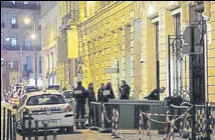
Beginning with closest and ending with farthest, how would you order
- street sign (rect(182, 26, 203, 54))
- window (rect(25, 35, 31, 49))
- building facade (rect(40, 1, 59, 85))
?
street sign (rect(182, 26, 203, 54)) → window (rect(25, 35, 31, 49)) → building facade (rect(40, 1, 59, 85))

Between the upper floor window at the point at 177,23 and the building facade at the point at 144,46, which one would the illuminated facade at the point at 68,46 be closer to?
the building facade at the point at 144,46

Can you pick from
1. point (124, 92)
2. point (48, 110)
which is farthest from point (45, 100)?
point (124, 92)

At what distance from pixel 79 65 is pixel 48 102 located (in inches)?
917

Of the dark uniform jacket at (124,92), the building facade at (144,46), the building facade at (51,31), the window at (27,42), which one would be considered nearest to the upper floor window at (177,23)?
the building facade at (144,46)

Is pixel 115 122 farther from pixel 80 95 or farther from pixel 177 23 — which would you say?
pixel 177 23

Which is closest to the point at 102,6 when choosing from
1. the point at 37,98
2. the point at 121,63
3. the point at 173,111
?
the point at 121,63

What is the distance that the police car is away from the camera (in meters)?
19.7

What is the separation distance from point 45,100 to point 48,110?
61cm

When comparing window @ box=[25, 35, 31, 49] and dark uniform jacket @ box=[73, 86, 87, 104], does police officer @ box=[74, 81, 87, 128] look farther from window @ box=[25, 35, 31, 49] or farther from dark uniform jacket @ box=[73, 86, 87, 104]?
window @ box=[25, 35, 31, 49]

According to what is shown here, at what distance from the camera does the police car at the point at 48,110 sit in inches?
775

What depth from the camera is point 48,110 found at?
64.9ft

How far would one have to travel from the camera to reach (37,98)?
2031 centimetres

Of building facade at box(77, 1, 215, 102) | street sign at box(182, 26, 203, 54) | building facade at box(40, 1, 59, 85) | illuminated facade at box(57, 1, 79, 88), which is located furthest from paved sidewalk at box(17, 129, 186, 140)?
building facade at box(40, 1, 59, 85)

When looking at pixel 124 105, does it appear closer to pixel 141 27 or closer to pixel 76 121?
pixel 76 121
